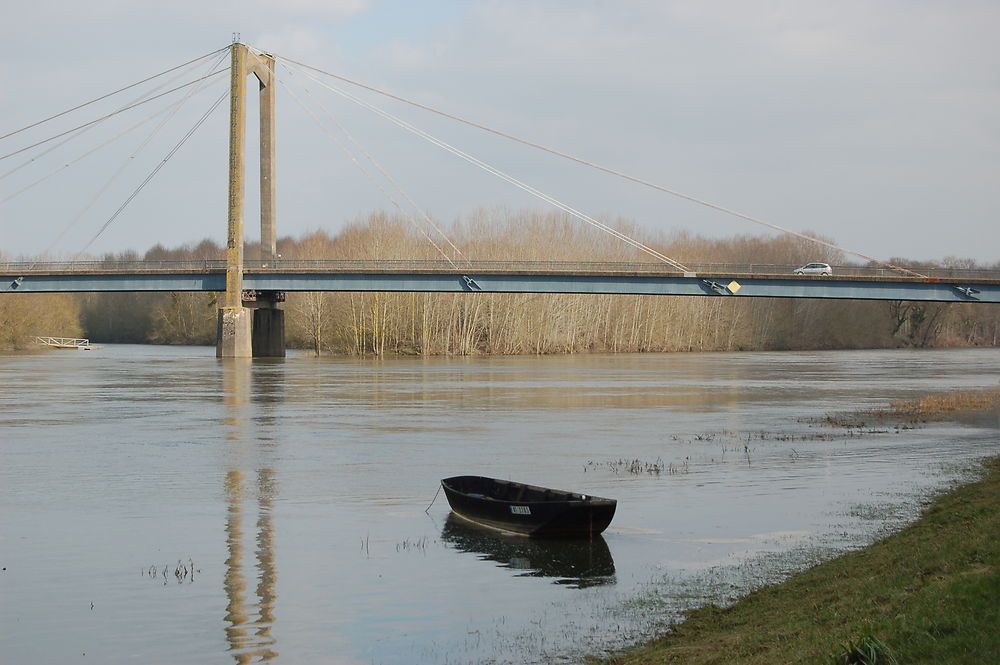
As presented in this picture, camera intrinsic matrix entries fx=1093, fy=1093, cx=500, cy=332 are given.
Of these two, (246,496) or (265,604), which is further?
(246,496)

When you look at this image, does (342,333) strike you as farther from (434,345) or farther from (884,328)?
(884,328)

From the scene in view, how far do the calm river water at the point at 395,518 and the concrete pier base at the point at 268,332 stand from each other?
48.5m

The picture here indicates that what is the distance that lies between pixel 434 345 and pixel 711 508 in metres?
88.8

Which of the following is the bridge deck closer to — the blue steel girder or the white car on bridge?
the blue steel girder

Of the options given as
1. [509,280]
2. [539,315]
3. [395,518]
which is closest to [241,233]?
[509,280]

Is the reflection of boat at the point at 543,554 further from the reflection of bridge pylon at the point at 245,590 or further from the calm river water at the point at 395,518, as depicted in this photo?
the reflection of bridge pylon at the point at 245,590

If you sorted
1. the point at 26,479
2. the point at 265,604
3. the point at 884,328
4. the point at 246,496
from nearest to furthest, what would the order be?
the point at 265,604 < the point at 246,496 < the point at 26,479 < the point at 884,328

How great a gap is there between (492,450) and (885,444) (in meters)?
11.7

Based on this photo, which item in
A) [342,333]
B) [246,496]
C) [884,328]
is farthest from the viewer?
[884,328]

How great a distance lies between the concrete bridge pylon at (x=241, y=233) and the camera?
300 feet

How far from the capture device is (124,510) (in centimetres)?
2223

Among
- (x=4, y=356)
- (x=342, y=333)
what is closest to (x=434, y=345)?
(x=342, y=333)

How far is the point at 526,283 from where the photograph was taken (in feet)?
286

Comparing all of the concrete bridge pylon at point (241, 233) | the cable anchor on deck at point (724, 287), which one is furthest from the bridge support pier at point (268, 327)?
the cable anchor on deck at point (724, 287)
